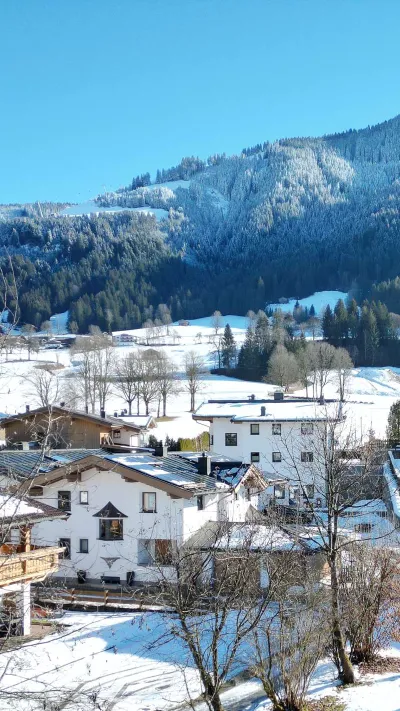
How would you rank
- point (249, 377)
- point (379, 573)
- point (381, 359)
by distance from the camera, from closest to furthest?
point (379, 573) → point (249, 377) → point (381, 359)

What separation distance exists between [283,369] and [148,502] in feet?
234

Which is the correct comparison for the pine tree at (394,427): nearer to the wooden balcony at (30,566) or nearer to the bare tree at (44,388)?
the bare tree at (44,388)

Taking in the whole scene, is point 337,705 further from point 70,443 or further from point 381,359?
point 381,359

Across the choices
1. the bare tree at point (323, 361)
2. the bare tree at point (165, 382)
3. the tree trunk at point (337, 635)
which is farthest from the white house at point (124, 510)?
the bare tree at point (323, 361)

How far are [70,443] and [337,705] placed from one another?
31341mm

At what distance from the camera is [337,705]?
1775 cm

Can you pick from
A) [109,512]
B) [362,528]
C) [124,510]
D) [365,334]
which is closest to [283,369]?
[365,334]

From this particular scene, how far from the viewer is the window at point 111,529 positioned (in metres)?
30.2

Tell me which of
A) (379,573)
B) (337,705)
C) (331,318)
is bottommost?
(337,705)

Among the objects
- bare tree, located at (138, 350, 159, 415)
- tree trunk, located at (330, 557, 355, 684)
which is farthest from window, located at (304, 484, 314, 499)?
bare tree, located at (138, 350, 159, 415)

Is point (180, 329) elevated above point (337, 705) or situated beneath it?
elevated above

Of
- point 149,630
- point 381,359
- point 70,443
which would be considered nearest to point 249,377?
point 381,359

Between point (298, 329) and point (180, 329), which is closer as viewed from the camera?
point (298, 329)

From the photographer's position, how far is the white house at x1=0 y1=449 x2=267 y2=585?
29.3 meters
